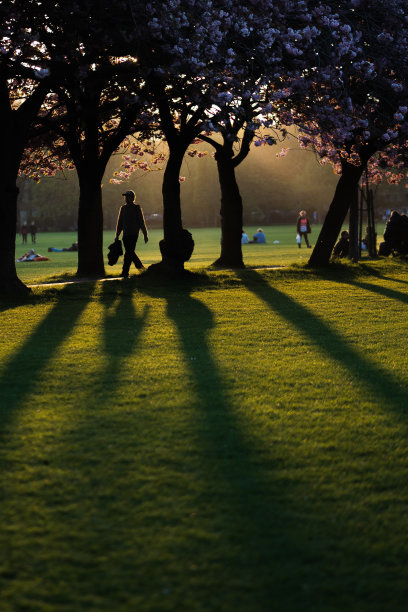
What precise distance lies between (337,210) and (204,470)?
19.1 meters

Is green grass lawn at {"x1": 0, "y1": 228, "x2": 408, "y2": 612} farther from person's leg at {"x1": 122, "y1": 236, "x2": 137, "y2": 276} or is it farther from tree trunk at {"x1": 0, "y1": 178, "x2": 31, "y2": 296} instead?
person's leg at {"x1": 122, "y1": 236, "x2": 137, "y2": 276}

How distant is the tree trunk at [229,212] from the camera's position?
2570 centimetres

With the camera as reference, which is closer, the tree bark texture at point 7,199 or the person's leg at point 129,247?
the tree bark texture at point 7,199

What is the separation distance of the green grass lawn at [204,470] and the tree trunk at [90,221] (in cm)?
1085

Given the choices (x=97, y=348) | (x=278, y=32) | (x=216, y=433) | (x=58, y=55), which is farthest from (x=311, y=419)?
(x=58, y=55)

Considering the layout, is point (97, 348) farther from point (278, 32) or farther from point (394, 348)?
point (278, 32)

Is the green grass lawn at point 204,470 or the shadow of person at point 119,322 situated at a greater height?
the shadow of person at point 119,322

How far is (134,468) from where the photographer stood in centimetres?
566

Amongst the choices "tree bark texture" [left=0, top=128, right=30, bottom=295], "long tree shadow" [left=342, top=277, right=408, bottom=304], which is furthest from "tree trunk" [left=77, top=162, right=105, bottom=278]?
"long tree shadow" [left=342, top=277, right=408, bottom=304]

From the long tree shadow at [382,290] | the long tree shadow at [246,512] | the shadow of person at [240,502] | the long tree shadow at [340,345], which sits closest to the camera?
the long tree shadow at [246,512]

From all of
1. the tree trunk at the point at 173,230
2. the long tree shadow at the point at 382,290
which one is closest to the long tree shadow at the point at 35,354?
the tree trunk at the point at 173,230

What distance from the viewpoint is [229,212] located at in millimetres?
25984

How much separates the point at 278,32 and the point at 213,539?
11.7 meters

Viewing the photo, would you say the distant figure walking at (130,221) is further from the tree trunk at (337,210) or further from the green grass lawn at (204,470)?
the green grass lawn at (204,470)
